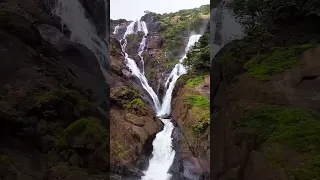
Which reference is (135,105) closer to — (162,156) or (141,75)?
(162,156)

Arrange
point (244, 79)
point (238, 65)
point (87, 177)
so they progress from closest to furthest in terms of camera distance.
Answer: point (87, 177) → point (244, 79) → point (238, 65)

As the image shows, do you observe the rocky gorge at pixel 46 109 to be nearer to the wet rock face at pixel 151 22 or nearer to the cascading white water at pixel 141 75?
the cascading white water at pixel 141 75

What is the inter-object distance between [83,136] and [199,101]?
12.4 feet

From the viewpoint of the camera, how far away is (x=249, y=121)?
16.4 feet

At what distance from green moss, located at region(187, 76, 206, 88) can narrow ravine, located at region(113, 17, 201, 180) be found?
1608mm

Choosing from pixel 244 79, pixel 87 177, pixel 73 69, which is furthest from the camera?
pixel 73 69

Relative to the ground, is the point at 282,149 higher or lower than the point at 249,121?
lower

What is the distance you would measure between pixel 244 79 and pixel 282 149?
2.75 metres

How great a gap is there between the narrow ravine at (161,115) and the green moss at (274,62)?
Result: 144 inches

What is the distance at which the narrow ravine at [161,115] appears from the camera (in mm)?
8352

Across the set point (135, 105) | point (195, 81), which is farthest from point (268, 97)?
point (135, 105)

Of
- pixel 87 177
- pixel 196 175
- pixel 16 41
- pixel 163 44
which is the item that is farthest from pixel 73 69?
pixel 163 44

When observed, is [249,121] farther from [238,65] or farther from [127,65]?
[127,65]

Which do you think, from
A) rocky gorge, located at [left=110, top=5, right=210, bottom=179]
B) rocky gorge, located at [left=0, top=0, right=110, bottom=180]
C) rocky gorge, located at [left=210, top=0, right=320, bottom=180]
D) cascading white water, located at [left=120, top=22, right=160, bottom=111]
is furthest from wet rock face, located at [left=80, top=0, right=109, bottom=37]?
rocky gorge, located at [left=210, top=0, right=320, bottom=180]
